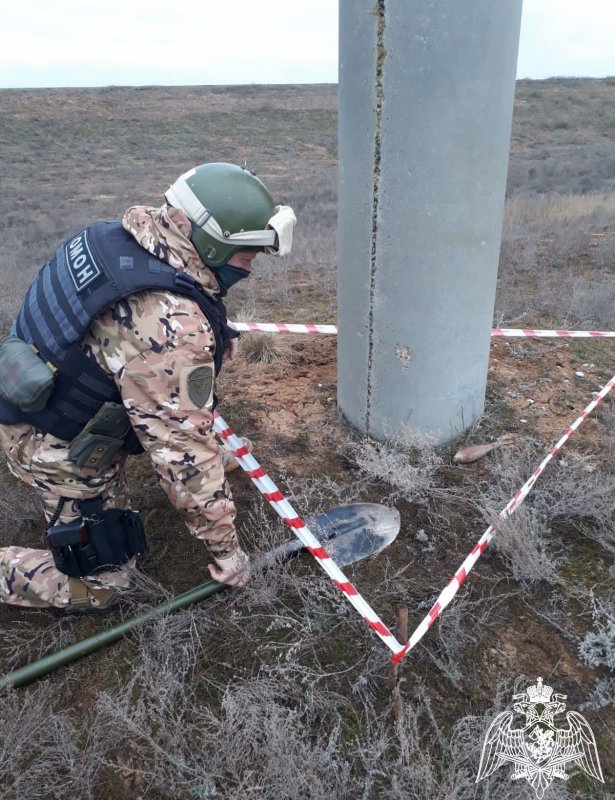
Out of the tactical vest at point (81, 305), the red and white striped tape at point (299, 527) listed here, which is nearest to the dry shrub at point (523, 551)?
the red and white striped tape at point (299, 527)

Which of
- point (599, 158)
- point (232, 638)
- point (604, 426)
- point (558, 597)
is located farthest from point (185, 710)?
point (599, 158)

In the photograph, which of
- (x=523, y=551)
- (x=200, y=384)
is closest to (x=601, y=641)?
(x=523, y=551)

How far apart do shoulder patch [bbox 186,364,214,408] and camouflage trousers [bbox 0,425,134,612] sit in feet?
→ 2.04

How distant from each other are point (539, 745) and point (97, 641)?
5.46 feet

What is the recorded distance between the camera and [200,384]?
204 centimetres

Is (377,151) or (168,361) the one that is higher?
(377,151)

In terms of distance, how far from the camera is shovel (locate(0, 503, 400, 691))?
2133 millimetres

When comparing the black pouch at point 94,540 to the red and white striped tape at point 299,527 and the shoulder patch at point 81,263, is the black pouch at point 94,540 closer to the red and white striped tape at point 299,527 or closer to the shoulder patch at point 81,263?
the red and white striped tape at point 299,527

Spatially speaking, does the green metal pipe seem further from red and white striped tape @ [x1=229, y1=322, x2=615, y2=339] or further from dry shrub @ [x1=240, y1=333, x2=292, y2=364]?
red and white striped tape @ [x1=229, y1=322, x2=615, y2=339]

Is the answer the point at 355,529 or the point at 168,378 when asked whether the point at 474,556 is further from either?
the point at 168,378

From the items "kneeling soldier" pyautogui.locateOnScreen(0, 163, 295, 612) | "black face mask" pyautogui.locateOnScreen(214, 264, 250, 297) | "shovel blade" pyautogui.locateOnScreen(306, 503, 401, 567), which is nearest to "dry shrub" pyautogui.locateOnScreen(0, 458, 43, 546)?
"kneeling soldier" pyautogui.locateOnScreen(0, 163, 295, 612)

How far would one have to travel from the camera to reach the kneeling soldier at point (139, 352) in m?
1.99

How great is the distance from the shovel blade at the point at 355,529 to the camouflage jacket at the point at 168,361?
28.6 inches

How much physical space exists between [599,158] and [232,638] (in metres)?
18.8
